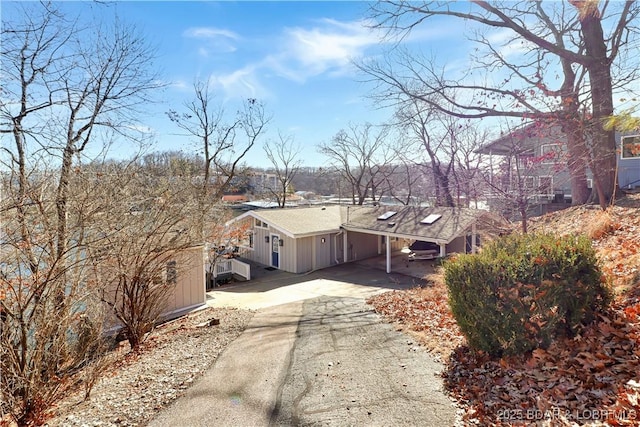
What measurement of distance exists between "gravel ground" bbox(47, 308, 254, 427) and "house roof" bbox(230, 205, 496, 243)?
8863mm

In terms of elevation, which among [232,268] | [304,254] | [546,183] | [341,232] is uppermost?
[546,183]

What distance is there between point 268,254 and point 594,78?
1569 cm

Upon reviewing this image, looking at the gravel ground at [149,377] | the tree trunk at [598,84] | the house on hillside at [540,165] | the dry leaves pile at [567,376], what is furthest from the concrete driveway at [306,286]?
the tree trunk at [598,84]

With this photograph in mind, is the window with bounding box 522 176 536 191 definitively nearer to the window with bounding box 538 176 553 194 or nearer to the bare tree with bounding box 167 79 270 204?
the window with bounding box 538 176 553 194

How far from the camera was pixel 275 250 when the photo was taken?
18.2 meters

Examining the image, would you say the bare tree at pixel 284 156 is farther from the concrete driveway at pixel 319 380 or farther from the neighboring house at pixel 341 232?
the concrete driveway at pixel 319 380

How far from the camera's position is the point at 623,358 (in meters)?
3.49

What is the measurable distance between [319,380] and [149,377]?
3.00 metres

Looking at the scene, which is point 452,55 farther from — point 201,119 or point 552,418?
point 201,119

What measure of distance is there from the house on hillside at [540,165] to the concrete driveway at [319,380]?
7.42m

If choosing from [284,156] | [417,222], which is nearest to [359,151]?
[284,156]

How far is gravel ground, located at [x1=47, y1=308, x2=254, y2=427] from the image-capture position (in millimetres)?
4395

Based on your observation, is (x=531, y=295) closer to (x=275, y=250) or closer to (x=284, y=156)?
(x=275, y=250)

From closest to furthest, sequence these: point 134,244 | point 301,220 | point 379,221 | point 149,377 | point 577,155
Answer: point 149,377, point 134,244, point 577,155, point 379,221, point 301,220
